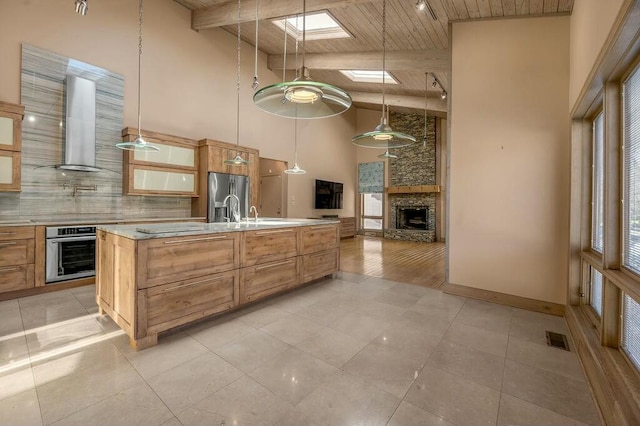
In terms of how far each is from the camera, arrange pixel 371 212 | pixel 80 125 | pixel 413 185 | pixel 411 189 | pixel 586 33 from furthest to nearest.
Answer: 1. pixel 371 212
2. pixel 413 185
3. pixel 411 189
4. pixel 80 125
5. pixel 586 33

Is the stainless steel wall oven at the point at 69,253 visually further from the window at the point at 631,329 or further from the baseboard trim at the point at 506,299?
the window at the point at 631,329

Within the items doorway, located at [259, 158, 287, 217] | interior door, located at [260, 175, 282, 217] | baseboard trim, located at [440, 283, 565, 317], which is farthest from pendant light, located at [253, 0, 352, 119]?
interior door, located at [260, 175, 282, 217]

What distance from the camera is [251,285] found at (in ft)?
9.70

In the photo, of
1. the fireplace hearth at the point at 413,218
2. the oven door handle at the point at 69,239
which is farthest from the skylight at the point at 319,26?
the fireplace hearth at the point at 413,218

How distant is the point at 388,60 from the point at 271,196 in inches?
188

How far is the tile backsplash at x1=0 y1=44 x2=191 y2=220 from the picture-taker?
362 cm

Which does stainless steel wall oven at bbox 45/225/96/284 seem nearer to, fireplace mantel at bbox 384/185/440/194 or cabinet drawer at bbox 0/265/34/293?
cabinet drawer at bbox 0/265/34/293

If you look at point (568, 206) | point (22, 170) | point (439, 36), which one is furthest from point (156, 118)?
point (568, 206)

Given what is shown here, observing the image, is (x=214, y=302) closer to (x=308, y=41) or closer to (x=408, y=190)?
(x=308, y=41)

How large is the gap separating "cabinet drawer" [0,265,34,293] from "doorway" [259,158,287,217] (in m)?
5.14

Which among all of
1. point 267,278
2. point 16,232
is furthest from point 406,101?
point 16,232

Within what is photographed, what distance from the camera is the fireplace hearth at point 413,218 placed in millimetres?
9609

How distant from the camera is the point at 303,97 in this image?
6.75ft

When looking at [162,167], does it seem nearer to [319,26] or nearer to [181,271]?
[181,271]
